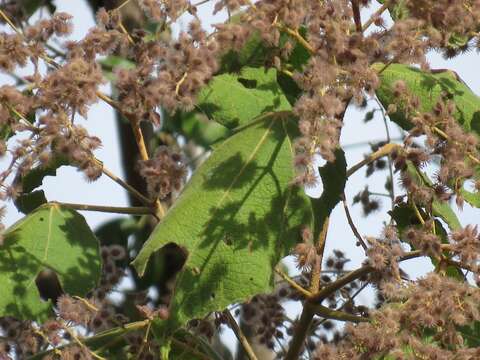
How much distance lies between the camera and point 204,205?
219 cm

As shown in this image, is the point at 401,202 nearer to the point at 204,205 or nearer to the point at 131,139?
the point at 204,205

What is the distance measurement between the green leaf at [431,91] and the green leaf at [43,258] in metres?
0.62

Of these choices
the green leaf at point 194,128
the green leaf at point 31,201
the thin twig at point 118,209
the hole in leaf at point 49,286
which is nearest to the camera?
the thin twig at point 118,209

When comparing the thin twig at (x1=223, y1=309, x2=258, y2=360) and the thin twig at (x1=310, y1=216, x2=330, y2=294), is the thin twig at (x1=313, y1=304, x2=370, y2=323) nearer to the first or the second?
the thin twig at (x1=310, y1=216, x2=330, y2=294)

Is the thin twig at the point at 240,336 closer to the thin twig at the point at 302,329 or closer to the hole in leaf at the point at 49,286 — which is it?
the thin twig at the point at 302,329

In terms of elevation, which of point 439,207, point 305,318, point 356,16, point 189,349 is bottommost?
point 189,349

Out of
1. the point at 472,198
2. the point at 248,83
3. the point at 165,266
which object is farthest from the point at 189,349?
the point at 165,266

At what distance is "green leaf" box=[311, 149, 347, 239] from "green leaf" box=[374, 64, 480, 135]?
0.18 m

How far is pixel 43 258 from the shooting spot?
2.39 meters

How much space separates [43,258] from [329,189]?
56 centimetres

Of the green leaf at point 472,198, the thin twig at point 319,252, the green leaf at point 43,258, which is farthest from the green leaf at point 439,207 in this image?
the green leaf at point 43,258

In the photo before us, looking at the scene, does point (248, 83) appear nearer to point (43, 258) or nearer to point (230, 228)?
point (230, 228)

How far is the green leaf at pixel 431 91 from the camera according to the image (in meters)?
2.37

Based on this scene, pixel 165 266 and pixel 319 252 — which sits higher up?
pixel 165 266
